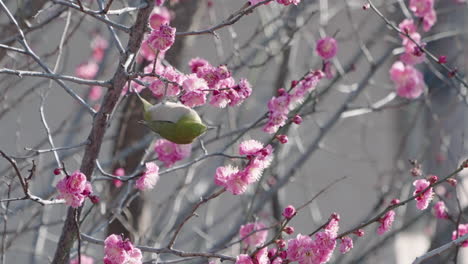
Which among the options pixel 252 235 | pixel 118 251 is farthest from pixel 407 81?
pixel 118 251

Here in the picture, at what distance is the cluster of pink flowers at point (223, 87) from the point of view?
7.72ft

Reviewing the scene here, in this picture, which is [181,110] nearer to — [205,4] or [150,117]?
[150,117]

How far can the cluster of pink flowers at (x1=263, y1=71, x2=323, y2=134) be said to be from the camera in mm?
2602

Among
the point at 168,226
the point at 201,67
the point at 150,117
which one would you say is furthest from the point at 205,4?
the point at 150,117

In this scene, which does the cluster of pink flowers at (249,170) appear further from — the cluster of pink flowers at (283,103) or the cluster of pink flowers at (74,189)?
the cluster of pink flowers at (74,189)

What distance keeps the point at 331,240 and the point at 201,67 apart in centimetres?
67

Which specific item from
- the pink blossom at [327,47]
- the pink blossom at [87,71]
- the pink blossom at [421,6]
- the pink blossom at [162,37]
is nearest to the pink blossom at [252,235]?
the pink blossom at [162,37]

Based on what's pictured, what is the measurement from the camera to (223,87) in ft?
7.86

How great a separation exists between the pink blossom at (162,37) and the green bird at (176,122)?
0.56 ft

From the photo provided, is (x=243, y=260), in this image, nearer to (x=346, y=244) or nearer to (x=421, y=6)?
(x=346, y=244)

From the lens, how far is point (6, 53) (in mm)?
3307

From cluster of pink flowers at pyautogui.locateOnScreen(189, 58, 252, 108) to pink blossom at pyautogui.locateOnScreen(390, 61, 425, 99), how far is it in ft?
4.57

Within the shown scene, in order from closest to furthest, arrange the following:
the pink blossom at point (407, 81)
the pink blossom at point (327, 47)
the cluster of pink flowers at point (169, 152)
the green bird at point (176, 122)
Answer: the green bird at point (176, 122), the cluster of pink flowers at point (169, 152), the pink blossom at point (327, 47), the pink blossom at point (407, 81)

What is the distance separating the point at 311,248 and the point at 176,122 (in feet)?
1.71
